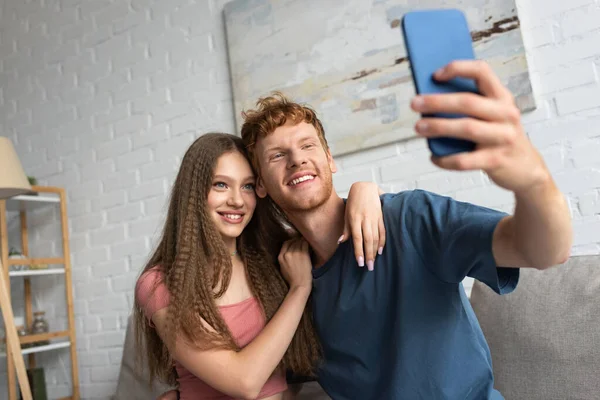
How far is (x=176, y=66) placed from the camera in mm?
2666

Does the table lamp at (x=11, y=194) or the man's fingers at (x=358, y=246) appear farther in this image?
the table lamp at (x=11, y=194)

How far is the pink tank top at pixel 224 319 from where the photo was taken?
4.12 ft

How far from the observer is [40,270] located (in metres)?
2.78

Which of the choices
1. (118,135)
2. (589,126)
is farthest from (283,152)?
(118,135)

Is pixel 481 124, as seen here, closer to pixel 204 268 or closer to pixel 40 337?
pixel 204 268

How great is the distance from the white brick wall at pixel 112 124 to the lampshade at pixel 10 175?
1.74 feet

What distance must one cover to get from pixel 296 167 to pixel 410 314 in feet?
1.37

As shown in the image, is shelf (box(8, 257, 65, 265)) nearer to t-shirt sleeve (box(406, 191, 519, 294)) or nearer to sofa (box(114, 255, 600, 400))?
sofa (box(114, 255, 600, 400))

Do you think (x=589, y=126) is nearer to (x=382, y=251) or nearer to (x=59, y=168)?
(x=382, y=251)

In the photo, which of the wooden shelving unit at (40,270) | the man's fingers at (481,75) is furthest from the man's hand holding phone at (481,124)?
the wooden shelving unit at (40,270)

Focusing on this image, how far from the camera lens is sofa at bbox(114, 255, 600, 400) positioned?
1.35 meters

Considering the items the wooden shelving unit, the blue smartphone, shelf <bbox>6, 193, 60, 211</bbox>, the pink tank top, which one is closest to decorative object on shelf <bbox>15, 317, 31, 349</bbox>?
the wooden shelving unit

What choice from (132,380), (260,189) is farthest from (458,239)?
(132,380)

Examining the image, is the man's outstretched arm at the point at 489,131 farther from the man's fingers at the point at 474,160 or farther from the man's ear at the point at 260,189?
the man's ear at the point at 260,189
